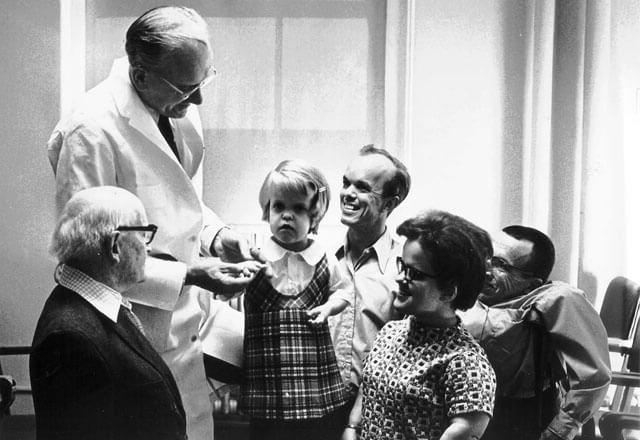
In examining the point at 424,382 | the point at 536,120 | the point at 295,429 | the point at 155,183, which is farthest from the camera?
the point at 536,120

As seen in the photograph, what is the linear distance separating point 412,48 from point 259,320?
1.07m

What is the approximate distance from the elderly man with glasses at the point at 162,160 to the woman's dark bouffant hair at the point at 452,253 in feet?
1.55

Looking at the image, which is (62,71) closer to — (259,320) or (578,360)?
(259,320)

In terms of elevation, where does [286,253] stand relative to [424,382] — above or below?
above

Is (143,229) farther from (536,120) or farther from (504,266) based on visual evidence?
(536,120)

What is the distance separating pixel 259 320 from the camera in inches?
80.3

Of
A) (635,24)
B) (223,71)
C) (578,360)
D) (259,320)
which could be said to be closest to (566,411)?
(578,360)

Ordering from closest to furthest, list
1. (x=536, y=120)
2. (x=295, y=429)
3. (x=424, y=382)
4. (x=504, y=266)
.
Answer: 1. (x=424, y=382)
2. (x=295, y=429)
3. (x=504, y=266)
4. (x=536, y=120)

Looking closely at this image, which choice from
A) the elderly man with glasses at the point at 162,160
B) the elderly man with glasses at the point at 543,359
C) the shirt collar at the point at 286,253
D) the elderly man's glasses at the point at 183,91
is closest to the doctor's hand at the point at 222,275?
the elderly man with glasses at the point at 162,160

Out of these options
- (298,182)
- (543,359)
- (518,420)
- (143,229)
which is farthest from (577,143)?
(143,229)

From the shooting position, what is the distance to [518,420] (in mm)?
2070

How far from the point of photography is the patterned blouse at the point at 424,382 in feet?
5.12

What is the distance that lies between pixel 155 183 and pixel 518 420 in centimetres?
120

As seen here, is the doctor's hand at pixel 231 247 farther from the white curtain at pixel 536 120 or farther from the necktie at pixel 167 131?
the white curtain at pixel 536 120
